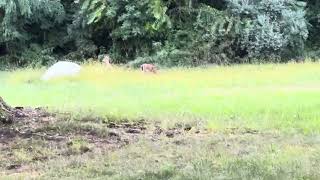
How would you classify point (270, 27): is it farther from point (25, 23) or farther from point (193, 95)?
point (193, 95)

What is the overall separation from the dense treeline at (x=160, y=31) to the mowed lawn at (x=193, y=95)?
2956mm

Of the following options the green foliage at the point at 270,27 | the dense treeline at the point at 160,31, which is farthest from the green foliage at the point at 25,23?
the green foliage at the point at 270,27

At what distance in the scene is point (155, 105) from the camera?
34.0ft

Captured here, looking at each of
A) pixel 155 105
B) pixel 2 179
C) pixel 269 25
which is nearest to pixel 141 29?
pixel 269 25

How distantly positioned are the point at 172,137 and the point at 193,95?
4342 millimetres

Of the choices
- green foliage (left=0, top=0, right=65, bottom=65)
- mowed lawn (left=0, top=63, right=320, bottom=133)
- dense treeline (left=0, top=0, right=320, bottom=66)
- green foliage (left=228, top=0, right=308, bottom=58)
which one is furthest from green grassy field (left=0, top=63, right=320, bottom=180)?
green foliage (left=0, top=0, right=65, bottom=65)

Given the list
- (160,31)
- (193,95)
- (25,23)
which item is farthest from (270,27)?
(193,95)

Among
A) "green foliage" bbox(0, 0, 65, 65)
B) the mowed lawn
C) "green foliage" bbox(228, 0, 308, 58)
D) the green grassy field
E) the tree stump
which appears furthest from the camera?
"green foliage" bbox(0, 0, 65, 65)

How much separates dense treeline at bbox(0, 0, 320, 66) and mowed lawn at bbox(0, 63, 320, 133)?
2.96m

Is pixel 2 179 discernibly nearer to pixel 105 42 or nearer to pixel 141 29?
pixel 141 29

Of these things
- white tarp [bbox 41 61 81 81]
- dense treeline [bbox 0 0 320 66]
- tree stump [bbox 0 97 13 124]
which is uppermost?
dense treeline [bbox 0 0 320 66]

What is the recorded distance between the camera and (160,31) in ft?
75.0

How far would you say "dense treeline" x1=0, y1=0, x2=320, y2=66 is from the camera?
21719 millimetres

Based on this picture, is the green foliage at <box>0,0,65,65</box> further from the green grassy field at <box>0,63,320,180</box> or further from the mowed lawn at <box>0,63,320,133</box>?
the green grassy field at <box>0,63,320,180</box>
